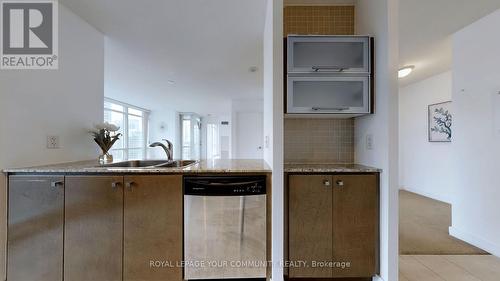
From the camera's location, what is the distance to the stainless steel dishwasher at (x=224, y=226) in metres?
1.80

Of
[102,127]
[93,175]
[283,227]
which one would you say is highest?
[102,127]

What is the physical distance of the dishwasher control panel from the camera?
70.5 inches

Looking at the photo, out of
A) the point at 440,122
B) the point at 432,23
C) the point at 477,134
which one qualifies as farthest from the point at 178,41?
the point at 440,122

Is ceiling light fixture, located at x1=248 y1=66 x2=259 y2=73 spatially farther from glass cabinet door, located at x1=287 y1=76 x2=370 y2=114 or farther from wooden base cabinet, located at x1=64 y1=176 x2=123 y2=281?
wooden base cabinet, located at x1=64 y1=176 x2=123 y2=281

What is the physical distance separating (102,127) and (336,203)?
225cm

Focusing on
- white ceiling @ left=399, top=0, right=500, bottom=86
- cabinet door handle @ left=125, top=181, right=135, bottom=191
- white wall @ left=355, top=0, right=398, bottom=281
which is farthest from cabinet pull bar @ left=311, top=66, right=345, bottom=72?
cabinet door handle @ left=125, top=181, right=135, bottom=191

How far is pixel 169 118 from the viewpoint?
8023 millimetres

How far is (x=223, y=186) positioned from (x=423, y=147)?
498 cm

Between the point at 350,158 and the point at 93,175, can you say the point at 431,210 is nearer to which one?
the point at 350,158

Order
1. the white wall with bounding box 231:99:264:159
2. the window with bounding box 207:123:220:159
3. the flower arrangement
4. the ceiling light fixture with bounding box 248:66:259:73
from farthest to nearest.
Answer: the window with bounding box 207:123:220:159
the white wall with bounding box 231:99:264:159
the ceiling light fixture with bounding box 248:66:259:73
the flower arrangement

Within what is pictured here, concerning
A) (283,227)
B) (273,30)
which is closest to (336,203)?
(283,227)

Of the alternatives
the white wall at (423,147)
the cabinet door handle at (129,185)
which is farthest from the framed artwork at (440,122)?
the cabinet door handle at (129,185)

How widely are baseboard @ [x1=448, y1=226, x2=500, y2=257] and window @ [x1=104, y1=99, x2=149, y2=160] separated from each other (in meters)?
6.26

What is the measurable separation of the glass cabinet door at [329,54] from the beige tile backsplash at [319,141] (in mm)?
562
